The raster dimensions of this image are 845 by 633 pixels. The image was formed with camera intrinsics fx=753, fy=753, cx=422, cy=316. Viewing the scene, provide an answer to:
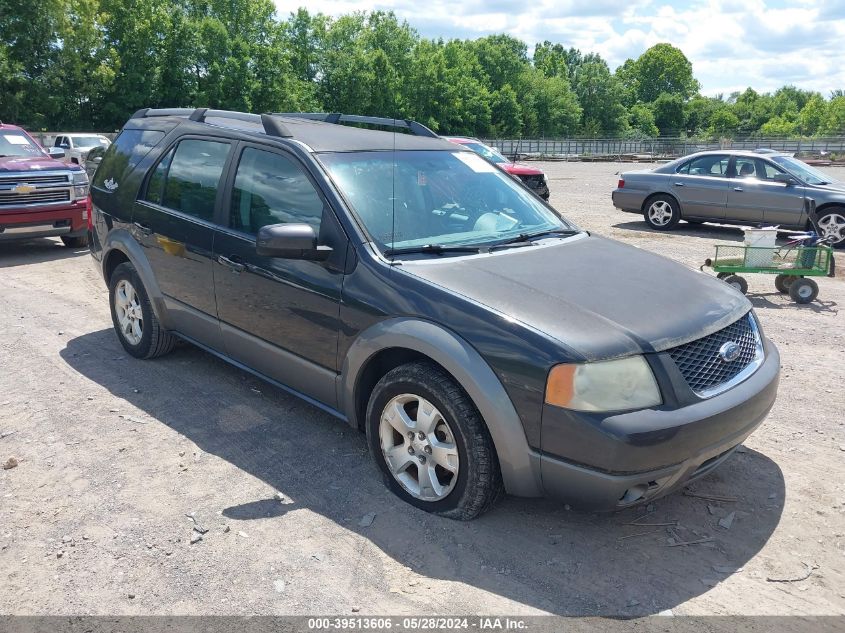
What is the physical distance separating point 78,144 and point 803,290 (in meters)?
24.5

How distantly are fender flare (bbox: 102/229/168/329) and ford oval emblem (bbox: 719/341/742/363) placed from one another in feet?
12.6

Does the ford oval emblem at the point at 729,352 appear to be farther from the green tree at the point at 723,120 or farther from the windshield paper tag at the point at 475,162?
the green tree at the point at 723,120

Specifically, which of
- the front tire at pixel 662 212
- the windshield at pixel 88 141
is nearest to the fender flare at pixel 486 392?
the front tire at pixel 662 212

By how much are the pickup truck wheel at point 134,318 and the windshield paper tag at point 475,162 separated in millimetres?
2598

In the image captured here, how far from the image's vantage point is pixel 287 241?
3.89 m

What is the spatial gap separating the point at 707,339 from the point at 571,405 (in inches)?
34.3

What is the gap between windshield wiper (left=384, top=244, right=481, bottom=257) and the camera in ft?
13.1

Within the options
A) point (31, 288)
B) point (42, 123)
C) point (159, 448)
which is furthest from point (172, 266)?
point (42, 123)

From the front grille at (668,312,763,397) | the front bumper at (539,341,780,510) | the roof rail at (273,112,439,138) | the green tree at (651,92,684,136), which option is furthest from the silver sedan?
the green tree at (651,92,684,136)

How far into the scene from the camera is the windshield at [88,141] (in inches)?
1023

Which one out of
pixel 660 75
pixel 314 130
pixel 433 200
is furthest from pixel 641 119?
pixel 433 200

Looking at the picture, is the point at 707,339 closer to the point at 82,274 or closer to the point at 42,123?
the point at 82,274

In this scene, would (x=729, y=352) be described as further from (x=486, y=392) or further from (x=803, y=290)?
(x=803, y=290)

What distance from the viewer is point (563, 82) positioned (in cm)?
10581
